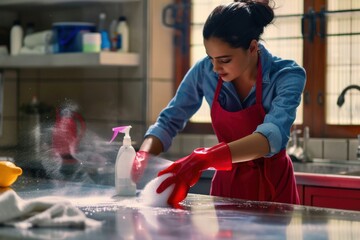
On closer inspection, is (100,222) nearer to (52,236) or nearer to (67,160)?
(52,236)

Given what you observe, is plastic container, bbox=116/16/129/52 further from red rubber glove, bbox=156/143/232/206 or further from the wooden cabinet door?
red rubber glove, bbox=156/143/232/206

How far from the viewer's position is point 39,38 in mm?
4254

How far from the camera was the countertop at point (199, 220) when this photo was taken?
1.66m

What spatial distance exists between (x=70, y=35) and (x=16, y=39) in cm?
42

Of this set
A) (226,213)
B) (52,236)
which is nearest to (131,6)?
(226,213)

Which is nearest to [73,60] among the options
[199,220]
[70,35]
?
[70,35]

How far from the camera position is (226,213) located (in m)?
2.00

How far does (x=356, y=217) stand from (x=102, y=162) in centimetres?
145

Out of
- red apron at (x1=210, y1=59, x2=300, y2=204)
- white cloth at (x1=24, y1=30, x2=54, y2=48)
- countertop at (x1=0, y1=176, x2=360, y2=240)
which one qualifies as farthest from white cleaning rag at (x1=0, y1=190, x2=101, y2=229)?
white cloth at (x1=24, y1=30, x2=54, y2=48)

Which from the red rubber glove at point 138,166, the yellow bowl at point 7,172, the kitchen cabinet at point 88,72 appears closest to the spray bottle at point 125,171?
the red rubber glove at point 138,166

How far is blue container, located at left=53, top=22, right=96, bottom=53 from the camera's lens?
412 cm

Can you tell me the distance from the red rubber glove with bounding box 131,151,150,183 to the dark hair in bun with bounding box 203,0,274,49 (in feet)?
1.46

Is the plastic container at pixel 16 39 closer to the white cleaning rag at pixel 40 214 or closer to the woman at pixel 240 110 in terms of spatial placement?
the woman at pixel 240 110

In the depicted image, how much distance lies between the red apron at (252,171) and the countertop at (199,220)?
247mm
